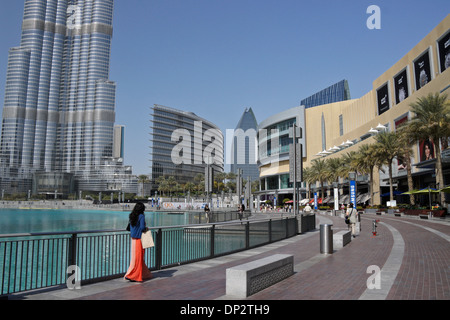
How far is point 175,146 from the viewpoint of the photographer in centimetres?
16100

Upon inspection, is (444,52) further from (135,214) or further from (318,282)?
(135,214)

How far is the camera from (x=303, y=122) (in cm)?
8931

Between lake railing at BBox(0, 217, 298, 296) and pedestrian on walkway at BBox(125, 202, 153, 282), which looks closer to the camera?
lake railing at BBox(0, 217, 298, 296)

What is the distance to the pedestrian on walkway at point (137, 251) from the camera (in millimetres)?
7420

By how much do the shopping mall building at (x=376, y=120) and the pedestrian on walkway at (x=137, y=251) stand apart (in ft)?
111

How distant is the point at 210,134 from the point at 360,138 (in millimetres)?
125441

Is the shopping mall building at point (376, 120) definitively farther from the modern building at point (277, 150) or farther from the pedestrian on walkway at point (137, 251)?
the pedestrian on walkway at point (137, 251)

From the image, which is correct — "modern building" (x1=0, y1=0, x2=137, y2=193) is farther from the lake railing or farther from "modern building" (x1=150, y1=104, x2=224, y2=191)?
the lake railing

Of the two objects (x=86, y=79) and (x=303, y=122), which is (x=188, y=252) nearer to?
(x=303, y=122)

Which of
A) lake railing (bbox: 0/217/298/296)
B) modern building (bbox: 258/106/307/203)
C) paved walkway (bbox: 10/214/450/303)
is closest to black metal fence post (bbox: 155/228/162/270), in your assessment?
lake railing (bbox: 0/217/298/296)

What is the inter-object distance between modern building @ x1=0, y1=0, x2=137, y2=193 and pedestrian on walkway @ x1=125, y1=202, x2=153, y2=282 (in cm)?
18123

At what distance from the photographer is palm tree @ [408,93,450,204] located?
31.4 m
